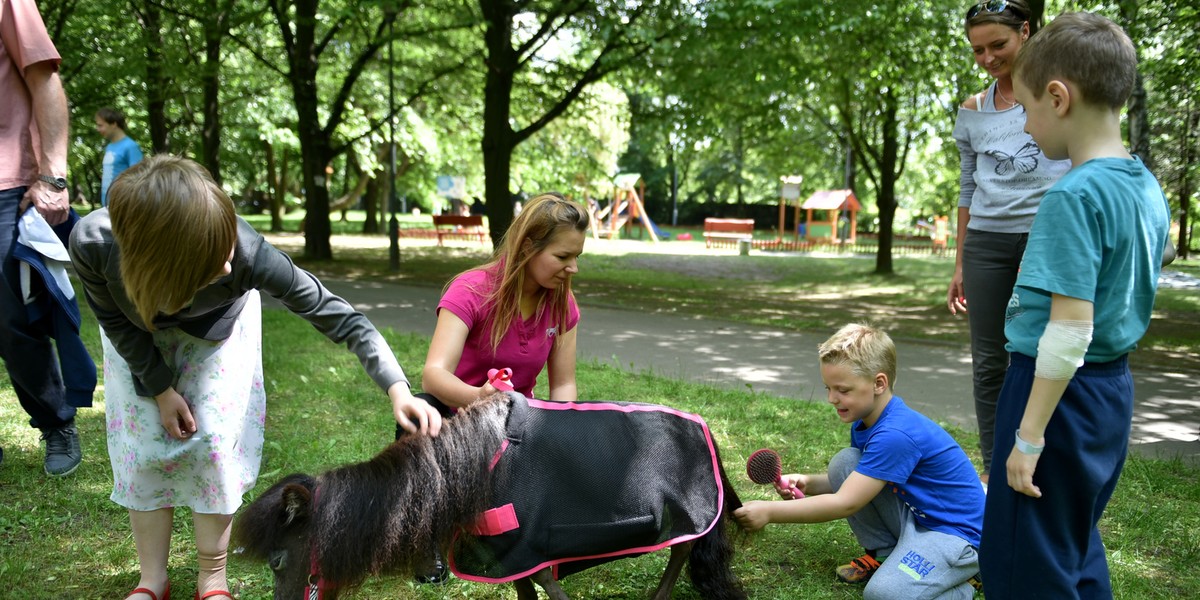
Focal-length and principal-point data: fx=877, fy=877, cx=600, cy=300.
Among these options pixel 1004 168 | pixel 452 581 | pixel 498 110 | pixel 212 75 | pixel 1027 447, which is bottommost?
pixel 452 581

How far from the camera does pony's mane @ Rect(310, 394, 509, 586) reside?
2.38 meters

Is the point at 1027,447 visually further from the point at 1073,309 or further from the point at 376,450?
the point at 376,450

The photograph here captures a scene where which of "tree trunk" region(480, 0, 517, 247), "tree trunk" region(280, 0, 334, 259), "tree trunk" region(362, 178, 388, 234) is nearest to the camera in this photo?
"tree trunk" region(480, 0, 517, 247)

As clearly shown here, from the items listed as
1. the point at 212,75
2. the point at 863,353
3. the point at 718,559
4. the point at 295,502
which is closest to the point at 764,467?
the point at 718,559

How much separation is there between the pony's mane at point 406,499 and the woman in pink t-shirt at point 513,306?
61cm

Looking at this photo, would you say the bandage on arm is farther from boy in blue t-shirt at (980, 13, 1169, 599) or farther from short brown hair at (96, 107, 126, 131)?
short brown hair at (96, 107, 126, 131)

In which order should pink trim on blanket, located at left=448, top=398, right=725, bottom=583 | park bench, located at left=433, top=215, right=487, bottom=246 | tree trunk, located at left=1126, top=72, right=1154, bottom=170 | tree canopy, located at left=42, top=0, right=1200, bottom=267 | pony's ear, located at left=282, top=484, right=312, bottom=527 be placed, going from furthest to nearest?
park bench, located at left=433, top=215, right=487, bottom=246 → tree canopy, located at left=42, top=0, right=1200, bottom=267 → tree trunk, located at left=1126, top=72, right=1154, bottom=170 → pink trim on blanket, located at left=448, top=398, right=725, bottom=583 → pony's ear, located at left=282, top=484, right=312, bottom=527

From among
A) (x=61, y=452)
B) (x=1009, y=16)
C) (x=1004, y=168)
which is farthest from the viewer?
(x=61, y=452)

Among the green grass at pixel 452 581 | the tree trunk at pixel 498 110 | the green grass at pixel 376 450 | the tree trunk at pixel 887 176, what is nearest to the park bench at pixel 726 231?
the tree trunk at pixel 887 176

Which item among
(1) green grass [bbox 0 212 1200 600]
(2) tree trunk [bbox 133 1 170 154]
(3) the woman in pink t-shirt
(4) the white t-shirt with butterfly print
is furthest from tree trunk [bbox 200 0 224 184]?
(4) the white t-shirt with butterfly print

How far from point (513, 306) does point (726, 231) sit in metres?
32.9

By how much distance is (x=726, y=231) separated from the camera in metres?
35.7

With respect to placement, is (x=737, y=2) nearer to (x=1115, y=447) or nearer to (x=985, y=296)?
(x=985, y=296)

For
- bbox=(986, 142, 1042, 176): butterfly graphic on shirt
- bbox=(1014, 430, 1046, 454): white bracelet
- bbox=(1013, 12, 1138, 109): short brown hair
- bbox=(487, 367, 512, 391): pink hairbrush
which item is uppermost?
bbox=(1013, 12, 1138, 109): short brown hair
